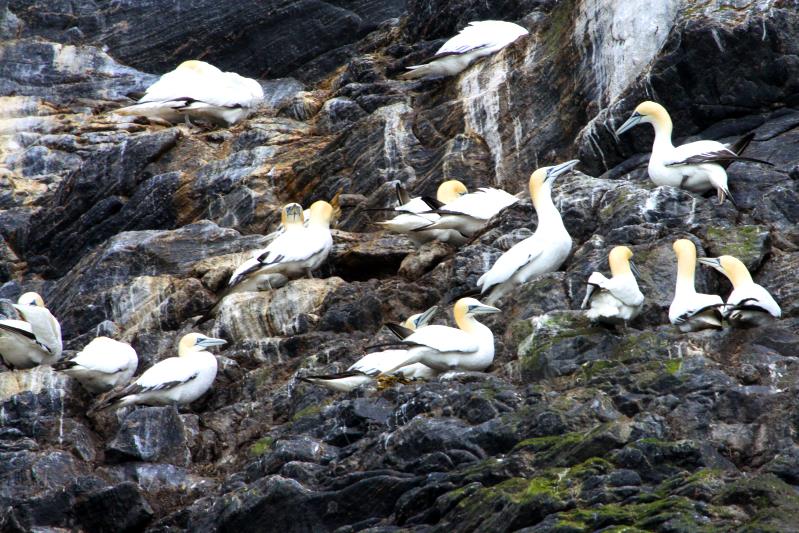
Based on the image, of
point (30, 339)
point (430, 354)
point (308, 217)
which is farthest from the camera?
point (308, 217)

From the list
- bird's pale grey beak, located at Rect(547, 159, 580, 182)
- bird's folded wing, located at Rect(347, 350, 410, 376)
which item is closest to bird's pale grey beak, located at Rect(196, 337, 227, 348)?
bird's folded wing, located at Rect(347, 350, 410, 376)

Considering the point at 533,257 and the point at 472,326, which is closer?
the point at 472,326

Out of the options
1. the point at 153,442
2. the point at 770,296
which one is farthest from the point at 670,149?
the point at 153,442

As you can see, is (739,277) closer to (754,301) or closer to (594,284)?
(754,301)

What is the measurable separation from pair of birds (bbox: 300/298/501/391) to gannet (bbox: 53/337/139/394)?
2563 mm

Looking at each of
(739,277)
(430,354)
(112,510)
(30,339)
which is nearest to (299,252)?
(30,339)

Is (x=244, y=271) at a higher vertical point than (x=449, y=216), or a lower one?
lower

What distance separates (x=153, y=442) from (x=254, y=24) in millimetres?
15018

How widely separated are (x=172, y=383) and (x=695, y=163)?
18.3 ft

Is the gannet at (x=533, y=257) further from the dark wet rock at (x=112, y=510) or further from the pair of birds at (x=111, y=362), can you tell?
the dark wet rock at (x=112, y=510)

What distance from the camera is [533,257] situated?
15727mm

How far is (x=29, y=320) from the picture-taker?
17062 millimetres

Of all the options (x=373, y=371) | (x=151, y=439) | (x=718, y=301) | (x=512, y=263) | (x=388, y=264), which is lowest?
(x=388, y=264)

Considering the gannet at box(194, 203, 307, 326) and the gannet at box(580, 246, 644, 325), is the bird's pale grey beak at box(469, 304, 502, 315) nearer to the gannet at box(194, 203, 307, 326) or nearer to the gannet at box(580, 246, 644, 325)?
the gannet at box(580, 246, 644, 325)
